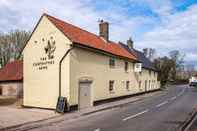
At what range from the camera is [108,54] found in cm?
2992

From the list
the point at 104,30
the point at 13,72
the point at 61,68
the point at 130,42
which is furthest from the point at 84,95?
the point at 130,42

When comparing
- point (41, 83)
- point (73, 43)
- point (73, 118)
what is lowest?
point (73, 118)

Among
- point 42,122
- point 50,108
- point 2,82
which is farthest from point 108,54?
point 2,82

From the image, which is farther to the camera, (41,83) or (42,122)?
(41,83)

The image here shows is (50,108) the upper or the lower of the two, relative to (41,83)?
lower

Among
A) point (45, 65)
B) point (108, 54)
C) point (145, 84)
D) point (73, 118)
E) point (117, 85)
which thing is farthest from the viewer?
point (145, 84)

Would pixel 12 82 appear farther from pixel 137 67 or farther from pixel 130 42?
pixel 130 42

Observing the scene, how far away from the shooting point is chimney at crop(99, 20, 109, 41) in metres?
35.2

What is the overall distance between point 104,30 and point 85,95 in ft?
39.8

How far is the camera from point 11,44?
58719mm

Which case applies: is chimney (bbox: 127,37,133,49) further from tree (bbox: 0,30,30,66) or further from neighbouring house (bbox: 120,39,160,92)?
tree (bbox: 0,30,30,66)

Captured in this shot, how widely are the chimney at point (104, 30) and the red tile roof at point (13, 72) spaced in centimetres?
1156

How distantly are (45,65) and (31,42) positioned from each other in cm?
296

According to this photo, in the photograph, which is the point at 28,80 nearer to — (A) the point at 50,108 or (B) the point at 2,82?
(A) the point at 50,108
